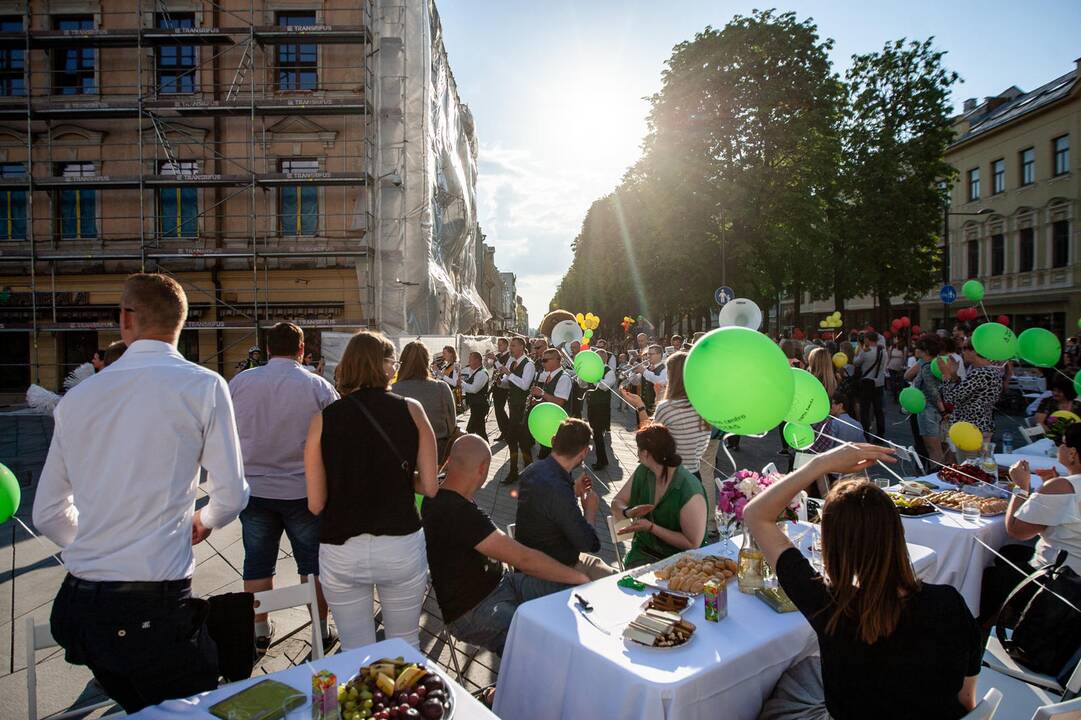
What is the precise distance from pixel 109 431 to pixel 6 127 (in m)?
21.4

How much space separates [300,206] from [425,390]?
14.0 meters

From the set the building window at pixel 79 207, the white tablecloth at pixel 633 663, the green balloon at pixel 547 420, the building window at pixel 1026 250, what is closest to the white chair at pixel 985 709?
the white tablecloth at pixel 633 663

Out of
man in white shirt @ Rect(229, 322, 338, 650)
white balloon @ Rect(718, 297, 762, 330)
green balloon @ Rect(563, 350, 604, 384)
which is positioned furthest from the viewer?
green balloon @ Rect(563, 350, 604, 384)

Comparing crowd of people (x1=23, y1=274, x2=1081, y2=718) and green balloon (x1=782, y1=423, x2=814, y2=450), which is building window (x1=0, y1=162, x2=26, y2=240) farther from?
green balloon (x1=782, y1=423, x2=814, y2=450)

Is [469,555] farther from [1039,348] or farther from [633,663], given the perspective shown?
[1039,348]

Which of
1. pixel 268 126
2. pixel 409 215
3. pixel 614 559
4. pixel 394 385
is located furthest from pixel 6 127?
pixel 614 559

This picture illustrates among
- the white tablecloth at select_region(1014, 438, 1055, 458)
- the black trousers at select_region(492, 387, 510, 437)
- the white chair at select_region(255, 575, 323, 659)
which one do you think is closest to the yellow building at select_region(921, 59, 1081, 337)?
the white tablecloth at select_region(1014, 438, 1055, 458)

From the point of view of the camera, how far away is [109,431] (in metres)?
2.01

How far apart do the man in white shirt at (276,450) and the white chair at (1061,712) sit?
3332 millimetres

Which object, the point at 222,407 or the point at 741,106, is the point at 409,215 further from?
the point at 222,407

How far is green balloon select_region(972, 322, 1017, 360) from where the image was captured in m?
6.48

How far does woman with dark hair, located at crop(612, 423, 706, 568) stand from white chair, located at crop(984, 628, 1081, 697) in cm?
152

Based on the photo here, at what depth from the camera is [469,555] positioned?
3.13m

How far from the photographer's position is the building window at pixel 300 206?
1725 centimetres
